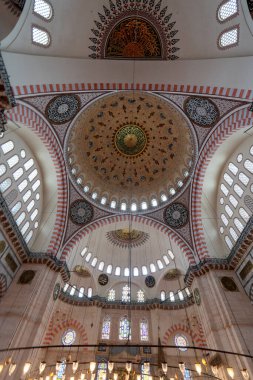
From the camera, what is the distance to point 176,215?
537 inches

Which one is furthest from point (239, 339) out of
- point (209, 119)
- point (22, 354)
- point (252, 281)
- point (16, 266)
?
point (16, 266)

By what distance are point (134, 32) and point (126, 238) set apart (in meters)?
13.5

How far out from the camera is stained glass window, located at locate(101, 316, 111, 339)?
15.0 metres

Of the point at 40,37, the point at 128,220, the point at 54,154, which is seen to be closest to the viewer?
the point at 40,37

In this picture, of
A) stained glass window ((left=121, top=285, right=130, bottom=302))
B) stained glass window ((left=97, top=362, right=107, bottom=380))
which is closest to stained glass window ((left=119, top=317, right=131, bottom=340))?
stained glass window ((left=121, top=285, right=130, bottom=302))

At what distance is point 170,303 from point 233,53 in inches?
600

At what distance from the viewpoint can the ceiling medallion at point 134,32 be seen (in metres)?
8.18

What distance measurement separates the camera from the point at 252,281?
988cm

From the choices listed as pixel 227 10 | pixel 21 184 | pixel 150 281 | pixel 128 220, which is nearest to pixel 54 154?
pixel 21 184

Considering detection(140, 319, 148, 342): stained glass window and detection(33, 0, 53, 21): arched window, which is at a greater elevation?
detection(33, 0, 53, 21): arched window

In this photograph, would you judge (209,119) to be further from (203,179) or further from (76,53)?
(76,53)

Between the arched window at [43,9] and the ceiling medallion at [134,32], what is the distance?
1530mm

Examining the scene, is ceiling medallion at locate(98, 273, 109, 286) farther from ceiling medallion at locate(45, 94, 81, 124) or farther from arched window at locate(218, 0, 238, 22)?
arched window at locate(218, 0, 238, 22)

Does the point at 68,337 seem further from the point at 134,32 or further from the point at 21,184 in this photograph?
the point at 134,32
